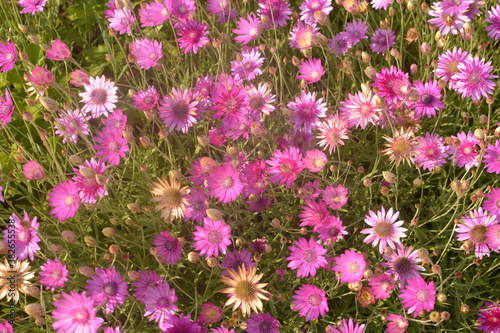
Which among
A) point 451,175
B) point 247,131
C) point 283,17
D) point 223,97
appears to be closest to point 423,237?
point 451,175

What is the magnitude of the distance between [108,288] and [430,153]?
1665mm

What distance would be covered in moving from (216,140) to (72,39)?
1.84 m

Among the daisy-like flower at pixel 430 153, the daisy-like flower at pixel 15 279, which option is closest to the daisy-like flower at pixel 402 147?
the daisy-like flower at pixel 430 153

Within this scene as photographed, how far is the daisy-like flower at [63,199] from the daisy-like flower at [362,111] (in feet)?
4.48

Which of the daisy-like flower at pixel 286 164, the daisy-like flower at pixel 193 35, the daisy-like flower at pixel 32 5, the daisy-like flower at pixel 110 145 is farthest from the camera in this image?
the daisy-like flower at pixel 32 5

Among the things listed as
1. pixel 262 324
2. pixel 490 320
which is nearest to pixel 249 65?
pixel 262 324

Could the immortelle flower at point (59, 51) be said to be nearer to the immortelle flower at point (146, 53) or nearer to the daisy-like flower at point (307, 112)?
the immortelle flower at point (146, 53)

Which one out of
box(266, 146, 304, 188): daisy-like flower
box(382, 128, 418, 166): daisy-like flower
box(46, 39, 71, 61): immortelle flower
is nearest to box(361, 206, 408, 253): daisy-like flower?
box(382, 128, 418, 166): daisy-like flower

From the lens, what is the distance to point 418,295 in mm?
1965

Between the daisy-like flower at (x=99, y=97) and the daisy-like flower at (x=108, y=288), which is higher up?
the daisy-like flower at (x=99, y=97)

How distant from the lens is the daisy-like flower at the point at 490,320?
2152 millimetres

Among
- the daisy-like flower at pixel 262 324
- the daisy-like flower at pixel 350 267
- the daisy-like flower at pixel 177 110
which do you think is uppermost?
the daisy-like flower at pixel 177 110

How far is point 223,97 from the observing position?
2357 mm

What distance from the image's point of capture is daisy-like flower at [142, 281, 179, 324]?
6.50ft
